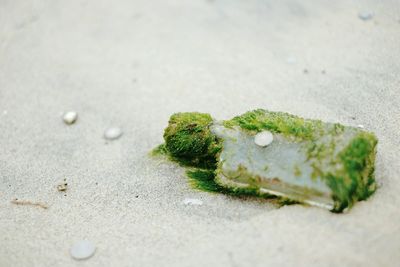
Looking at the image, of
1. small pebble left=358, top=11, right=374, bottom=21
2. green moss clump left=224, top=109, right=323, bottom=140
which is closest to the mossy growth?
green moss clump left=224, top=109, right=323, bottom=140

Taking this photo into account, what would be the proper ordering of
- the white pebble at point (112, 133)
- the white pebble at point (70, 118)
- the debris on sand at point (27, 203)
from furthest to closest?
the white pebble at point (70, 118), the white pebble at point (112, 133), the debris on sand at point (27, 203)

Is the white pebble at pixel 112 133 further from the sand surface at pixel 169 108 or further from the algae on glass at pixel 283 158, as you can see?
the algae on glass at pixel 283 158

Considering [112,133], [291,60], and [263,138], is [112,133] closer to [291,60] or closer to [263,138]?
[263,138]

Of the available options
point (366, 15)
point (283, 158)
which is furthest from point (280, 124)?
point (366, 15)

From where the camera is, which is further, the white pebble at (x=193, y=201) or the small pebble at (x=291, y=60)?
the small pebble at (x=291, y=60)

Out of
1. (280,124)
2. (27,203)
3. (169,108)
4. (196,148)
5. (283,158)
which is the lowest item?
(27,203)

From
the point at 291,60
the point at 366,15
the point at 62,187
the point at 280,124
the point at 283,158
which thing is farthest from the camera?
the point at 366,15

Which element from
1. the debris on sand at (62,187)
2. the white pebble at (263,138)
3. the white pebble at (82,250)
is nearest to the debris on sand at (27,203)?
the debris on sand at (62,187)

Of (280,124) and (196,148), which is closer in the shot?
(280,124)
